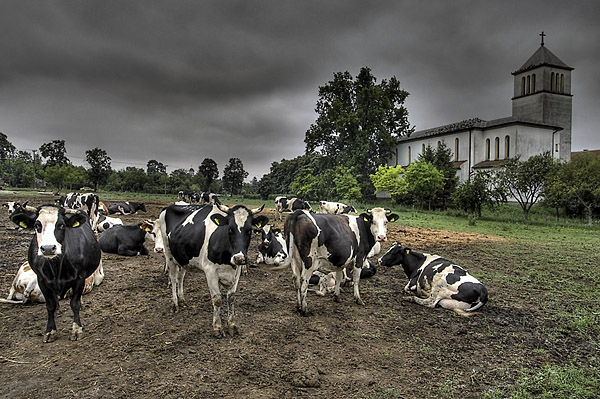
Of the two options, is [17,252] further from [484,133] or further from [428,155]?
[484,133]

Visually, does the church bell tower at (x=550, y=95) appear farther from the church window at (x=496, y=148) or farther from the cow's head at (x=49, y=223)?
the cow's head at (x=49, y=223)

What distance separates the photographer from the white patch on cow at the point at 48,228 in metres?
4.50

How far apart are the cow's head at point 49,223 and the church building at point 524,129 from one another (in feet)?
172

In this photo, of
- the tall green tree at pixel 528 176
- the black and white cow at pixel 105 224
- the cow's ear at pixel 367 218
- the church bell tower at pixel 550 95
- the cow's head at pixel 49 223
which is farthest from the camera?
the church bell tower at pixel 550 95

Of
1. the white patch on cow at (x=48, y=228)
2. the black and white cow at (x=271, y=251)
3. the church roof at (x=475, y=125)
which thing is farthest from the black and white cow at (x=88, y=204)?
the church roof at (x=475, y=125)

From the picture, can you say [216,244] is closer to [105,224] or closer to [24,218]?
[24,218]

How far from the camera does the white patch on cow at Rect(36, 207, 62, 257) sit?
4.50 meters

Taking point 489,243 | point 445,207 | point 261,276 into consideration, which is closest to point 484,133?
point 445,207

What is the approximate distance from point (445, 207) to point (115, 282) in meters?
40.9

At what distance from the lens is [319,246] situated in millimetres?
6543

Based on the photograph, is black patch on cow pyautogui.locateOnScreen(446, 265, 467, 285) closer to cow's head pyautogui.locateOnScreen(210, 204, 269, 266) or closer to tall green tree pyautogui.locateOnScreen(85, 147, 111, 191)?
cow's head pyautogui.locateOnScreen(210, 204, 269, 266)

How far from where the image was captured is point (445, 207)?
140ft

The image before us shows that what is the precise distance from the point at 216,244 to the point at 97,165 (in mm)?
90625

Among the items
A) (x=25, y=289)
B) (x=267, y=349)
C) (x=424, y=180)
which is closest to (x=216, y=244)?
(x=267, y=349)
